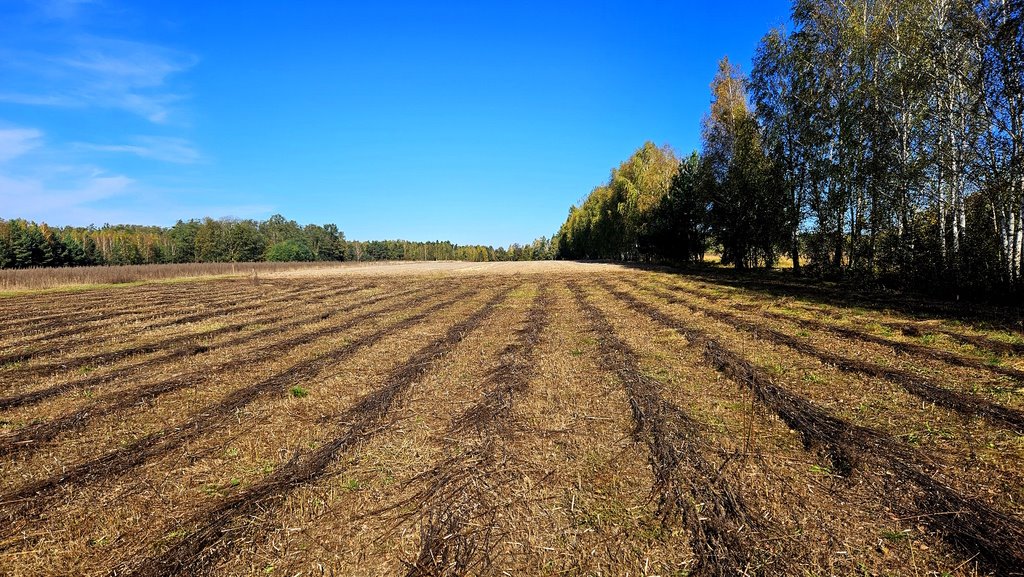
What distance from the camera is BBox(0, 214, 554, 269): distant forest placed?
73.9m

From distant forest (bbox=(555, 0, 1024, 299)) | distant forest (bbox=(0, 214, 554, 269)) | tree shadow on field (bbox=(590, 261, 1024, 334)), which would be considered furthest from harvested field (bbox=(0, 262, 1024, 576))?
distant forest (bbox=(0, 214, 554, 269))

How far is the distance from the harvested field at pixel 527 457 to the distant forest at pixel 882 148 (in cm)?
773

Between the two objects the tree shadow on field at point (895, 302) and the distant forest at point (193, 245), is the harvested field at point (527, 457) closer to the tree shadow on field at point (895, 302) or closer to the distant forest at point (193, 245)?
the tree shadow on field at point (895, 302)

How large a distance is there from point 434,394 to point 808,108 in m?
27.6

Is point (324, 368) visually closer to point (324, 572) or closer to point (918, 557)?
point (324, 572)

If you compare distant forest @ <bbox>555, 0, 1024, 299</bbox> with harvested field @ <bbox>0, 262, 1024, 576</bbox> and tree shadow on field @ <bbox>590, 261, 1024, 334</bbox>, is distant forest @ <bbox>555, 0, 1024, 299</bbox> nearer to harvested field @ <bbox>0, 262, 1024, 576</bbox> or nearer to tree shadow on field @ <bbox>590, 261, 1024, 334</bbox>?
tree shadow on field @ <bbox>590, 261, 1024, 334</bbox>

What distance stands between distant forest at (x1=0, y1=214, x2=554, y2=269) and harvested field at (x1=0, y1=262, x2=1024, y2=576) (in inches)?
3756

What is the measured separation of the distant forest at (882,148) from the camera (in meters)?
14.4

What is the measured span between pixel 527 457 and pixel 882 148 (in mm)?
23849

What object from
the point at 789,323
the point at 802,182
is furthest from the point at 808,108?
the point at 789,323

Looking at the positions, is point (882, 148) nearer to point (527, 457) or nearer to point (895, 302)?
point (895, 302)

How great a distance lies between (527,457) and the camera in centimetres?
500

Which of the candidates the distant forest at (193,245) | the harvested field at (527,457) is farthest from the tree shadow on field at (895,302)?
the distant forest at (193,245)

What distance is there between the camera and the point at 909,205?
61.6 ft
